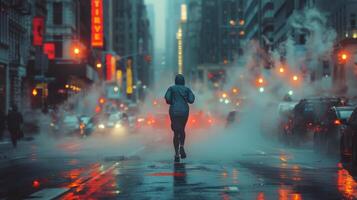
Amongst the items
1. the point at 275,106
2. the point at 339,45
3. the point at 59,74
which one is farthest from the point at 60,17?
the point at 275,106

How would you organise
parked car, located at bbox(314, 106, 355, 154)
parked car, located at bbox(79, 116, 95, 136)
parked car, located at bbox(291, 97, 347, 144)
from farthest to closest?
parked car, located at bbox(79, 116, 95, 136)
parked car, located at bbox(291, 97, 347, 144)
parked car, located at bbox(314, 106, 355, 154)

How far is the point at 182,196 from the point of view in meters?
10.5

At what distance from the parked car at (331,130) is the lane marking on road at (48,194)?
1175 cm

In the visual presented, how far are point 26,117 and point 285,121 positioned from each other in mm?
18990

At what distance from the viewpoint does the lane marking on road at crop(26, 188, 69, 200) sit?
1086 cm

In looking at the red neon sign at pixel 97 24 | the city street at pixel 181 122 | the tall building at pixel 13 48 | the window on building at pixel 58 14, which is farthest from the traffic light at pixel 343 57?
the red neon sign at pixel 97 24

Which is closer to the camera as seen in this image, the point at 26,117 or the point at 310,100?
the point at 310,100

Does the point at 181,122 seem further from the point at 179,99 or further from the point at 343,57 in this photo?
the point at 343,57

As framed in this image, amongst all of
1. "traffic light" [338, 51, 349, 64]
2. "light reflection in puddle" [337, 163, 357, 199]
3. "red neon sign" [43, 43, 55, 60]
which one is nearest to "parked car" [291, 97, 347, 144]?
"light reflection in puddle" [337, 163, 357, 199]

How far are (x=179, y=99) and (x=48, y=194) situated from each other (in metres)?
6.16

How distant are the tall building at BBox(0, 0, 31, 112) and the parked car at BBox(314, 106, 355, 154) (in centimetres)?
3282

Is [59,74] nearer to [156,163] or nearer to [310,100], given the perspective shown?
[310,100]

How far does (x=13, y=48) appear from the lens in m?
58.8

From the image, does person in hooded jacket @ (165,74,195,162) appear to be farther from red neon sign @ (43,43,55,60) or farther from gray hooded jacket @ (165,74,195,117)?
red neon sign @ (43,43,55,60)
